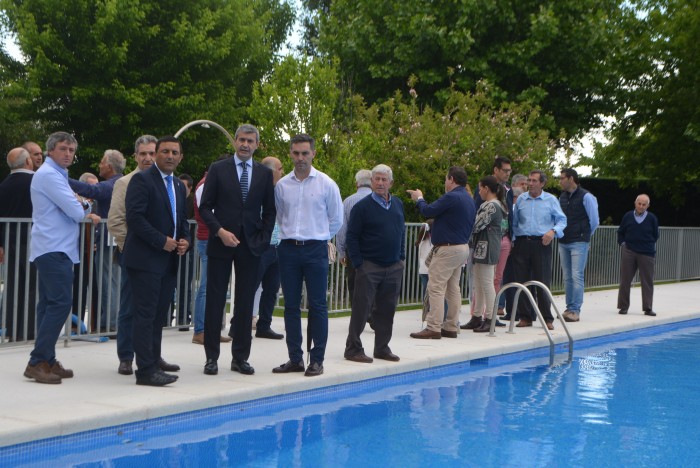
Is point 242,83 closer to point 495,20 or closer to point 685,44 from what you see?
point 495,20

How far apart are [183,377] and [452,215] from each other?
4.02 meters

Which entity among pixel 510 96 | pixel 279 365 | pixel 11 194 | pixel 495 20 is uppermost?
pixel 495 20

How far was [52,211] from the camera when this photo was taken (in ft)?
24.3

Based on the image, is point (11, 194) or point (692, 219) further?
point (692, 219)

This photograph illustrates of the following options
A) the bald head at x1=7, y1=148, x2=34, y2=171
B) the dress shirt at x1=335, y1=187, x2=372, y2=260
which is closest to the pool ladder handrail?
the dress shirt at x1=335, y1=187, x2=372, y2=260

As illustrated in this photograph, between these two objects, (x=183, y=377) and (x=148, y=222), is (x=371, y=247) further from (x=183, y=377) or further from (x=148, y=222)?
(x=148, y=222)

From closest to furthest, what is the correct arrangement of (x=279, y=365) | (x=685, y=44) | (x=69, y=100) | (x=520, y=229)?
(x=279, y=365) < (x=520, y=229) < (x=685, y=44) < (x=69, y=100)

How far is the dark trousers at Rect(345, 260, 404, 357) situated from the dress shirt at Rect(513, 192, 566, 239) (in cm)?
360

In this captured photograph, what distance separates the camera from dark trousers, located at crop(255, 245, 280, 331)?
1013 cm

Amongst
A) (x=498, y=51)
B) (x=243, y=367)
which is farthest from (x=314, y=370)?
(x=498, y=51)

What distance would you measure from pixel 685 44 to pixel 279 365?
69.8 ft

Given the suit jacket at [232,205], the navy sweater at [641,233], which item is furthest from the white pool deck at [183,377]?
the navy sweater at [641,233]

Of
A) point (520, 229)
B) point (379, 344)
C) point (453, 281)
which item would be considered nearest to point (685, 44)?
point (520, 229)

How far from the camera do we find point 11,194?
30.4 feet
